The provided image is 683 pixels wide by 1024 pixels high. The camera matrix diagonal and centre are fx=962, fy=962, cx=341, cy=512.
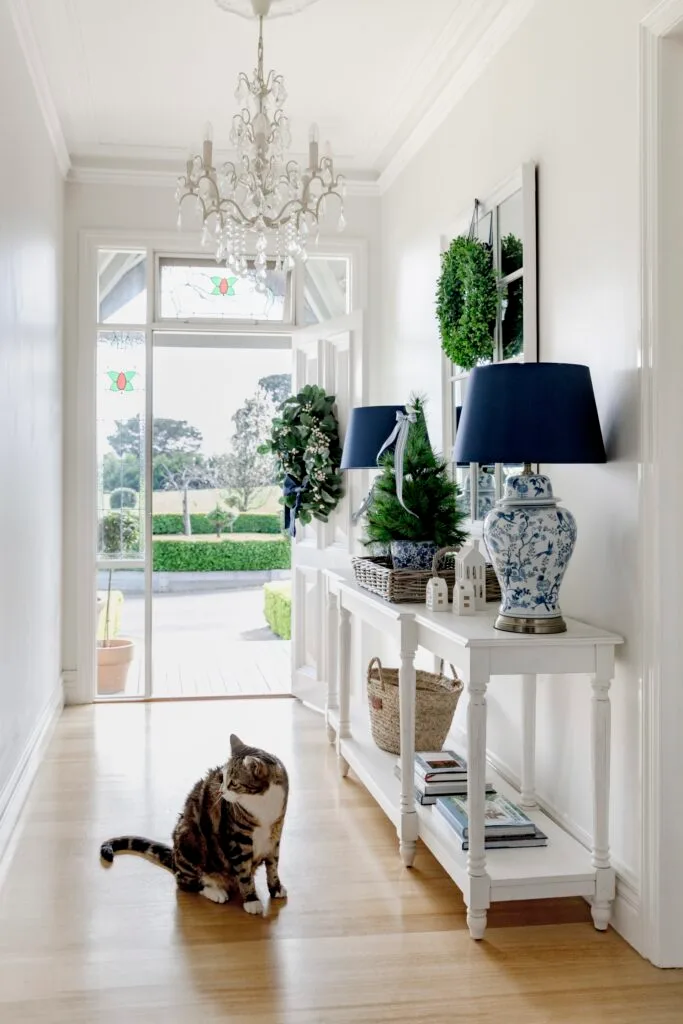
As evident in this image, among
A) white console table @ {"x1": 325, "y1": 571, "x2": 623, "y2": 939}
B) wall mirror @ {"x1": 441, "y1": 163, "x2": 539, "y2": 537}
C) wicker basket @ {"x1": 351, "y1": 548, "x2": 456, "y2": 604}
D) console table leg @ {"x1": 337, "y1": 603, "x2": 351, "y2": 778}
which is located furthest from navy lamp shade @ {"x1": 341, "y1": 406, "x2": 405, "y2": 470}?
white console table @ {"x1": 325, "y1": 571, "x2": 623, "y2": 939}

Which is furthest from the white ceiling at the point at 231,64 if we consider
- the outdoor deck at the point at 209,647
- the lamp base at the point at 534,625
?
the outdoor deck at the point at 209,647

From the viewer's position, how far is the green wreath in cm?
346

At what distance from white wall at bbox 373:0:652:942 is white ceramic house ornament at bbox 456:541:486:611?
26cm

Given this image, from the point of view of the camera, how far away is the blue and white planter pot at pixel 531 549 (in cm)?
254

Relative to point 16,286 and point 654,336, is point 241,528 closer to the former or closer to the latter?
point 16,286

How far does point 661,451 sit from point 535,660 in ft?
2.05

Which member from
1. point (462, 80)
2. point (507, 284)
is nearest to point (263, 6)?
point (462, 80)

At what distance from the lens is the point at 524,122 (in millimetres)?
3248

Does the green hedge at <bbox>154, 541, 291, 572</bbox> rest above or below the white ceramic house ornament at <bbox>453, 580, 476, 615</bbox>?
below

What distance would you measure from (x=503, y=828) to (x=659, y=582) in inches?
33.5

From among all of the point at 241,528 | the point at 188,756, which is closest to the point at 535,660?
the point at 188,756

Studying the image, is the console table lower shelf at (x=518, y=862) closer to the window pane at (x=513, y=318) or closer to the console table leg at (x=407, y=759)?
the console table leg at (x=407, y=759)

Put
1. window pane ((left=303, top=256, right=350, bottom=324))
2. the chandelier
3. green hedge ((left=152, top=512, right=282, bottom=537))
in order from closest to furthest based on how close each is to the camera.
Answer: the chandelier → window pane ((left=303, top=256, right=350, bottom=324)) → green hedge ((left=152, top=512, right=282, bottom=537))

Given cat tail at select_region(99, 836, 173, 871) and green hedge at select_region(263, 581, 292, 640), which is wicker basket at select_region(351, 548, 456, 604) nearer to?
cat tail at select_region(99, 836, 173, 871)
